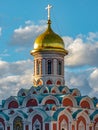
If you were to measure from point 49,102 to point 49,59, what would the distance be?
348cm

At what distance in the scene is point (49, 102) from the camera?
44.8 metres

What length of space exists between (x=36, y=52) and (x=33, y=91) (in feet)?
9.83

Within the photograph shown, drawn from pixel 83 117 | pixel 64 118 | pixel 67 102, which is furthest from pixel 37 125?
pixel 83 117

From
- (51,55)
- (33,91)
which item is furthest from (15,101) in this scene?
(51,55)

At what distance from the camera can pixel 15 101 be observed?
46.0 meters

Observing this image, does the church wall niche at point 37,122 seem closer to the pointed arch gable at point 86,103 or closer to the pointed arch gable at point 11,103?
the pointed arch gable at point 11,103

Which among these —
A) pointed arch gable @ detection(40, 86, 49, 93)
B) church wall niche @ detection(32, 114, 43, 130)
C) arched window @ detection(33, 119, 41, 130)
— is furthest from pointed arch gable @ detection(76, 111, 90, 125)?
pointed arch gable @ detection(40, 86, 49, 93)

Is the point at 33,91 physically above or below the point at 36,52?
below

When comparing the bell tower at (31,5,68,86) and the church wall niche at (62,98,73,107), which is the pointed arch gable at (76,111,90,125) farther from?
the bell tower at (31,5,68,86)

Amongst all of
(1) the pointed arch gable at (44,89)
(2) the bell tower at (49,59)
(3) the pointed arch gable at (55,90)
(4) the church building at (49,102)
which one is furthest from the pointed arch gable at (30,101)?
(2) the bell tower at (49,59)

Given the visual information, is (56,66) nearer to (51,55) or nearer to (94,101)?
(51,55)

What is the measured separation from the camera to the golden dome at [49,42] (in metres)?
46.3

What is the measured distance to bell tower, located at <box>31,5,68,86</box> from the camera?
4622cm

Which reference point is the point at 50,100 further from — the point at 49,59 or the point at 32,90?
the point at 49,59
